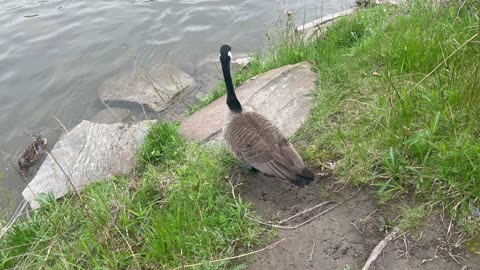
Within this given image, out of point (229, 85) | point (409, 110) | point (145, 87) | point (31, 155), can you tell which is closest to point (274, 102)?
point (229, 85)

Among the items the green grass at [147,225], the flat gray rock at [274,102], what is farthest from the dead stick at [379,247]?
the flat gray rock at [274,102]

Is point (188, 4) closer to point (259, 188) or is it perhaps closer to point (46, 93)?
point (46, 93)

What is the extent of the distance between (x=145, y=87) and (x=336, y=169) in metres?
5.28

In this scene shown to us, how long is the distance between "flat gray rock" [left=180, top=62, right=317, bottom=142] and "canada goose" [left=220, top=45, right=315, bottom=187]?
68 cm

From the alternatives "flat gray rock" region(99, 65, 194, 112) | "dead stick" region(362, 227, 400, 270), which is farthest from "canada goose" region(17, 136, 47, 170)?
"dead stick" region(362, 227, 400, 270)

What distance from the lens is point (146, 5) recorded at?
10914mm

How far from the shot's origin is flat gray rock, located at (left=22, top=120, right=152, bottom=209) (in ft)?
16.6

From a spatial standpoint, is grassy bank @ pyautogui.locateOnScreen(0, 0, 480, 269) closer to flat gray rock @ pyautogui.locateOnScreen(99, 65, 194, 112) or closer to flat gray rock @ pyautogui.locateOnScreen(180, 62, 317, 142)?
flat gray rock @ pyautogui.locateOnScreen(180, 62, 317, 142)

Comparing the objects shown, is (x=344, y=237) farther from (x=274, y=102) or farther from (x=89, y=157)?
(x=89, y=157)

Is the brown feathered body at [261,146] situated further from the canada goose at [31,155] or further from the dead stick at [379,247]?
the canada goose at [31,155]

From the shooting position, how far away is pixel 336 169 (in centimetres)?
361

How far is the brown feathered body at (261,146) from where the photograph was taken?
11.3 ft

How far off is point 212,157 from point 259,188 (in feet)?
2.37

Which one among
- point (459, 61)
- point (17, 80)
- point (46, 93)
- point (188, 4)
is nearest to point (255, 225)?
point (459, 61)
